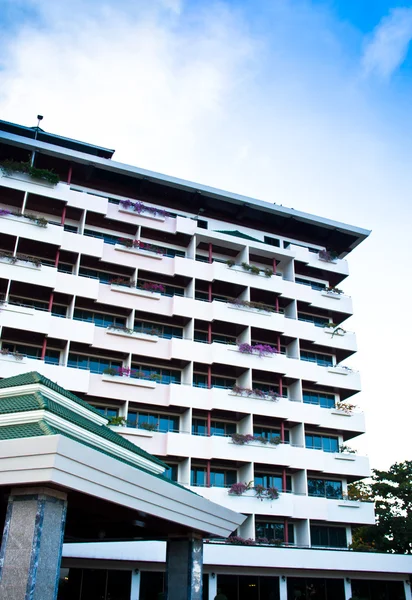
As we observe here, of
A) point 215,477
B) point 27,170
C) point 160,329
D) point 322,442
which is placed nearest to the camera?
point 27,170

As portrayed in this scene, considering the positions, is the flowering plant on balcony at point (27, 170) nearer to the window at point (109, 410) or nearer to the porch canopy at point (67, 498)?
the window at point (109, 410)

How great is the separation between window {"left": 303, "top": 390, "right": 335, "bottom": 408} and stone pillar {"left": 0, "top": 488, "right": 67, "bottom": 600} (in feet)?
114

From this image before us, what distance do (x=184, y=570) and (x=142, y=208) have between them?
2902 cm

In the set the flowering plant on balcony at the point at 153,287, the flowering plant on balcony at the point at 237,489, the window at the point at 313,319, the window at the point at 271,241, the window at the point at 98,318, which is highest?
the window at the point at 271,241

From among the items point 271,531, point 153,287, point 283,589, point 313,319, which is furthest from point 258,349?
point 283,589

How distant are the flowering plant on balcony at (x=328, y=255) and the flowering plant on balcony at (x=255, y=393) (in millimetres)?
11855

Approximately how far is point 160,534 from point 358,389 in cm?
2935

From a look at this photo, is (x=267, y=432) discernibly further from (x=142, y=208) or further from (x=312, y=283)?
(x=142, y=208)

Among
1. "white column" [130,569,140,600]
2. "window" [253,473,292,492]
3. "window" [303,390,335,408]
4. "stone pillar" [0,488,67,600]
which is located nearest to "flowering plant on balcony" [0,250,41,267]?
"white column" [130,569,140,600]

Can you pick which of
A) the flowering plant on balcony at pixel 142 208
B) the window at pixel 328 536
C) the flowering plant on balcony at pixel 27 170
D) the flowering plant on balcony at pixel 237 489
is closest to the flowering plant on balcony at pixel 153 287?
the flowering plant on balcony at pixel 142 208

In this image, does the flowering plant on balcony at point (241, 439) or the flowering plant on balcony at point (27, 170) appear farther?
the flowering plant on balcony at point (27, 170)

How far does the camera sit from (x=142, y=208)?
42.8m

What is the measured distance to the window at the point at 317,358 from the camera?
4666 centimetres

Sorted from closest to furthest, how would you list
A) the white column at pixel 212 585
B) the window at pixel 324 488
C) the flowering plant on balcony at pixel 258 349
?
the white column at pixel 212 585 < the flowering plant on balcony at pixel 258 349 < the window at pixel 324 488
